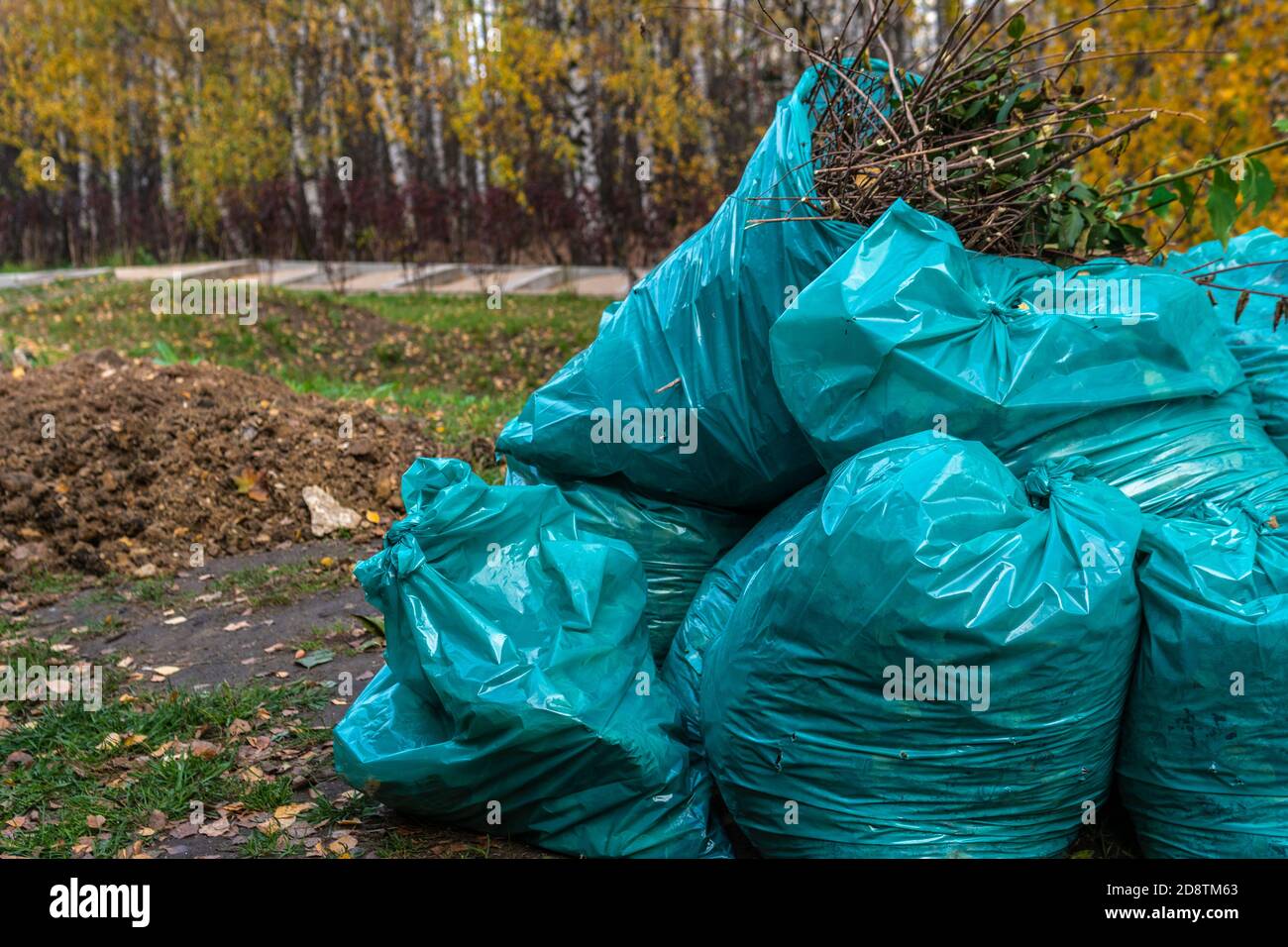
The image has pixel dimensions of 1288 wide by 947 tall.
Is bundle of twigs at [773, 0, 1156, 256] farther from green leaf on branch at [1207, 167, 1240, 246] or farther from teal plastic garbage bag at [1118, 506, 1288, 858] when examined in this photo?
teal plastic garbage bag at [1118, 506, 1288, 858]

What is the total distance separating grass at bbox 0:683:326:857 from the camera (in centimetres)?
268

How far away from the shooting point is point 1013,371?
237 centimetres

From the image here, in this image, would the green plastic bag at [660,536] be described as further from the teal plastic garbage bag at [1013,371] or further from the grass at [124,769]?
the grass at [124,769]

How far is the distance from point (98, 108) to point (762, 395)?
1701 cm

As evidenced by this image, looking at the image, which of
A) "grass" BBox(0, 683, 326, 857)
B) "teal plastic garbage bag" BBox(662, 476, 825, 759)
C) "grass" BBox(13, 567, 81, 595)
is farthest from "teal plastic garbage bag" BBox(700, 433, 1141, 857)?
"grass" BBox(13, 567, 81, 595)

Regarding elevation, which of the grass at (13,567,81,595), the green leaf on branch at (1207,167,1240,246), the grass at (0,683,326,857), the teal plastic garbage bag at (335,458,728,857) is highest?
the green leaf on branch at (1207,167,1240,246)

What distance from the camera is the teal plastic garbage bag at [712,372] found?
267cm

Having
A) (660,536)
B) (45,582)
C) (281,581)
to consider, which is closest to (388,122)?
(45,582)

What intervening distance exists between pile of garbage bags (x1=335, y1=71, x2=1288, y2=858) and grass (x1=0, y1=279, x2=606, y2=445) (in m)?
5.36

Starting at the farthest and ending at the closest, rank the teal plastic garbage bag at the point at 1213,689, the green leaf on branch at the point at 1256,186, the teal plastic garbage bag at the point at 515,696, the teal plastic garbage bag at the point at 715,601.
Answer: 1. the green leaf on branch at the point at 1256,186
2. the teal plastic garbage bag at the point at 715,601
3. the teal plastic garbage bag at the point at 515,696
4. the teal plastic garbage bag at the point at 1213,689

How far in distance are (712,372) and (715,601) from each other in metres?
0.50

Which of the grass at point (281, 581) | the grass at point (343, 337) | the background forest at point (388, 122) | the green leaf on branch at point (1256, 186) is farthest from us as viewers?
the background forest at point (388, 122)

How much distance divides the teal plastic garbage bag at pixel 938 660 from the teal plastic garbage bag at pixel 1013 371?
123 millimetres

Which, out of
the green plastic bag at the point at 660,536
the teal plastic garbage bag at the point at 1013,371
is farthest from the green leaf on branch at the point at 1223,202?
the green plastic bag at the point at 660,536
